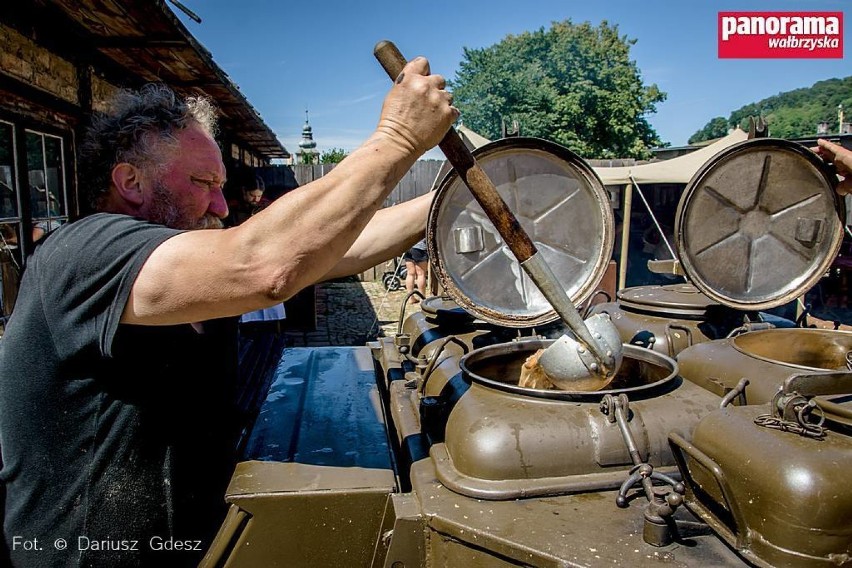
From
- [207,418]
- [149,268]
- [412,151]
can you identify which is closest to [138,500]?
[207,418]

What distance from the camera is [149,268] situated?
142cm

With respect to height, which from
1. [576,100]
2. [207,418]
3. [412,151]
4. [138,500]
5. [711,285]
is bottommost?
[138,500]

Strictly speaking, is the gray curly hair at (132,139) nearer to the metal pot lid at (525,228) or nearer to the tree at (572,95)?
the metal pot lid at (525,228)

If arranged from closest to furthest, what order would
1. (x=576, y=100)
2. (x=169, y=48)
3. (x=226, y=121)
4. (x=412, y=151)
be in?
(x=412, y=151) → (x=169, y=48) → (x=226, y=121) → (x=576, y=100)

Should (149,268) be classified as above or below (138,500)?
above

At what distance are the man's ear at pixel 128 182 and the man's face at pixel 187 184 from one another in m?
0.03

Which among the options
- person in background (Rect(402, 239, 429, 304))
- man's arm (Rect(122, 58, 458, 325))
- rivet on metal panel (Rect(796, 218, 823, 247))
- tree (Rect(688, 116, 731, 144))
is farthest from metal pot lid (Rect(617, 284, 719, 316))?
tree (Rect(688, 116, 731, 144))

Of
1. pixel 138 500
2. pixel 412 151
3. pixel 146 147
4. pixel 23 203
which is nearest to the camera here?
pixel 412 151

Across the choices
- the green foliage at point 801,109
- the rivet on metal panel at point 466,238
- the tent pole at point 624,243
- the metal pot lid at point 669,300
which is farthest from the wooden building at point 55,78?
the green foliage at point 801,109

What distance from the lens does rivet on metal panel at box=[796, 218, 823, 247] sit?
9.23ft

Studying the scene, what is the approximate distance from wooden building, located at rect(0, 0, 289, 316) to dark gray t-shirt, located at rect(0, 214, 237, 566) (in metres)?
3.06

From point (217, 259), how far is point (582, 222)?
1.65 meters

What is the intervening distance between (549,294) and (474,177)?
0.45 m

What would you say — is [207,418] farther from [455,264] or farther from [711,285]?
[711,285]
